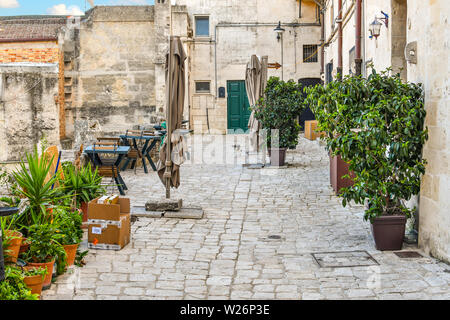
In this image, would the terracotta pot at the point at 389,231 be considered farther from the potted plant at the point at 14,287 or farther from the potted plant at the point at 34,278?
the potted plant at the point at 14,287

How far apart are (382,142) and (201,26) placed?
18939 mm

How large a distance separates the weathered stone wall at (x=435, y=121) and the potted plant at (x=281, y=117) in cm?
660

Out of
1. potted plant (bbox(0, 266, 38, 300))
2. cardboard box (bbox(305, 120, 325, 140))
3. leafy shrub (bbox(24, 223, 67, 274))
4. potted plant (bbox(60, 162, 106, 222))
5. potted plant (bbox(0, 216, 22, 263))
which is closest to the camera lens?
potted plant (bbox(0, 266, 38, 300))

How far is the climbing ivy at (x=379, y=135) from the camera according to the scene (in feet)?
17.6

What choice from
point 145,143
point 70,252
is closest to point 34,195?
point 70,252

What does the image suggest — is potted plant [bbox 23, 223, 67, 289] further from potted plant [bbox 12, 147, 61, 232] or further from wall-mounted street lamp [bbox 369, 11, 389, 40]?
A: wall-mounted street lamp [bbox 369, 11, 389, 40]

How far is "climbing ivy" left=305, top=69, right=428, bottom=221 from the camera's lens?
5.36 metres

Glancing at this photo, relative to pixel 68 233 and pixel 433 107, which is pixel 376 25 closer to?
pixel 433 107

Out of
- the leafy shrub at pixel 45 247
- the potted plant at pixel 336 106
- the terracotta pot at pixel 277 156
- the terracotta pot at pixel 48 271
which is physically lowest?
the terracotta pot at pixel 48 271

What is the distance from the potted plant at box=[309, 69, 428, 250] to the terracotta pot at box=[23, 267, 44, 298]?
3205 mm

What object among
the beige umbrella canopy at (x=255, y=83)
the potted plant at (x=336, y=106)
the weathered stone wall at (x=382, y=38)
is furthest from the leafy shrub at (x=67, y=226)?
the beige umbrella canopy at (x=255, y=83)

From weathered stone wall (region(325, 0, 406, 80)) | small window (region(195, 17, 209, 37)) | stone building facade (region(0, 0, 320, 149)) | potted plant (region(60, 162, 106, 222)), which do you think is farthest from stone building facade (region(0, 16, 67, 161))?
small window (region(195, 17, 209, 37))
